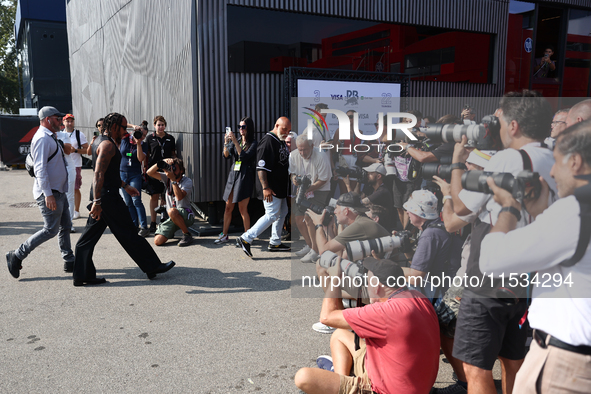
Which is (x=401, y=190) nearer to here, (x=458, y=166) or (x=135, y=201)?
(x=458, y=166)

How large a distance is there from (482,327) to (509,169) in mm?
943

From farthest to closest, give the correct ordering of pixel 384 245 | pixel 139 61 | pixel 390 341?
pixel 139 61
pixel 384 245
pixel 390 341

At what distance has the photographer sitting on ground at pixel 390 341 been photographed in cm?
255

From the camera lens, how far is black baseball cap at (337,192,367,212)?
125 inches

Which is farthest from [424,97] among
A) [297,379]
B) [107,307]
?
[297,379]

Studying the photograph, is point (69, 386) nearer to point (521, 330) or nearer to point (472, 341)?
point (472, 341)

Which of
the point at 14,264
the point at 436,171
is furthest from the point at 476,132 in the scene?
the point at 14,264

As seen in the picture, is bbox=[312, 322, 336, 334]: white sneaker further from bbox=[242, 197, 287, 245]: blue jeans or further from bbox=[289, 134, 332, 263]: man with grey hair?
bbox=[242, 197, 287, 245]: blue jeans

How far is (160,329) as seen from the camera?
4.22 meters

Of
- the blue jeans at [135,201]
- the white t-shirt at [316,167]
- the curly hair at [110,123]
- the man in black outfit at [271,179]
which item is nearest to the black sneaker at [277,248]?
the man in black outfit at [271,179]

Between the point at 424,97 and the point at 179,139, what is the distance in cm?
564

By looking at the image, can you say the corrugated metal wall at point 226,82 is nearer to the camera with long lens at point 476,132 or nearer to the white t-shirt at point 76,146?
the white t-shirt at point 76,146

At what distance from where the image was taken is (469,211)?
2.56 meters

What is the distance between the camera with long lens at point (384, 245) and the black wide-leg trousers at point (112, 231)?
3.24m
